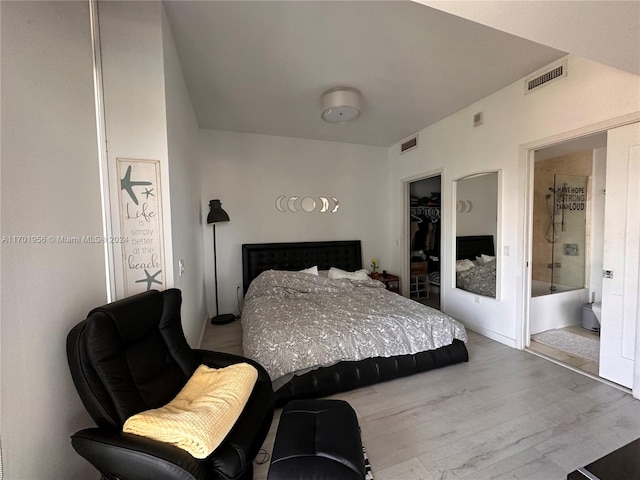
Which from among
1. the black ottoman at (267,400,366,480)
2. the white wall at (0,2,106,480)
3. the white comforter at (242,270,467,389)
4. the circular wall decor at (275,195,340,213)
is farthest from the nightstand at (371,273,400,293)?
the white wall at (0,2,106,480)

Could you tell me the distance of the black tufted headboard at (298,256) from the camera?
414 centimetres

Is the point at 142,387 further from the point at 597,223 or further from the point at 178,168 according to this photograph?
the point at 597,223

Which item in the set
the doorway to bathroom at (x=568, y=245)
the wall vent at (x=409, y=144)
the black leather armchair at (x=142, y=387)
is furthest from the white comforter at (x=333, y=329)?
the wall vent at (x=409, y=144)

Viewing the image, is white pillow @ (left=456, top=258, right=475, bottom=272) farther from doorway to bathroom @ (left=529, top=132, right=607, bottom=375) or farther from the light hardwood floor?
the light hardwood floor

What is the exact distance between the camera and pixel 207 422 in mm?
1198

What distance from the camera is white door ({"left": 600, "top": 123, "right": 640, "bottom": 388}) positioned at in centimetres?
216

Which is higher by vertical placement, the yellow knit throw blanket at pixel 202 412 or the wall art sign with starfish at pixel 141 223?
the wall art sign with starfish at pixel 141 223

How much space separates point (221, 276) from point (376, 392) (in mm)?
2852

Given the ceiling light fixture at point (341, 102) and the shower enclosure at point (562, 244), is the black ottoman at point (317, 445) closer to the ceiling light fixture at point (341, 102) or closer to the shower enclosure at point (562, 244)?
the ceiling light fixture at point (341, 102)

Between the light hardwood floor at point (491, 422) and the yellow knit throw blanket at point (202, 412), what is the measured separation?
0.54 m

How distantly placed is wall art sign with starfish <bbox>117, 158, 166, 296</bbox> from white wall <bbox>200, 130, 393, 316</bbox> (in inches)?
89.0

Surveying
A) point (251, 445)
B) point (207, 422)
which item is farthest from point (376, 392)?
point (207, 422)

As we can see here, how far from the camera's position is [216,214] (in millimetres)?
3752

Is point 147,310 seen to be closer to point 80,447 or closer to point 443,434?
point 80,447
